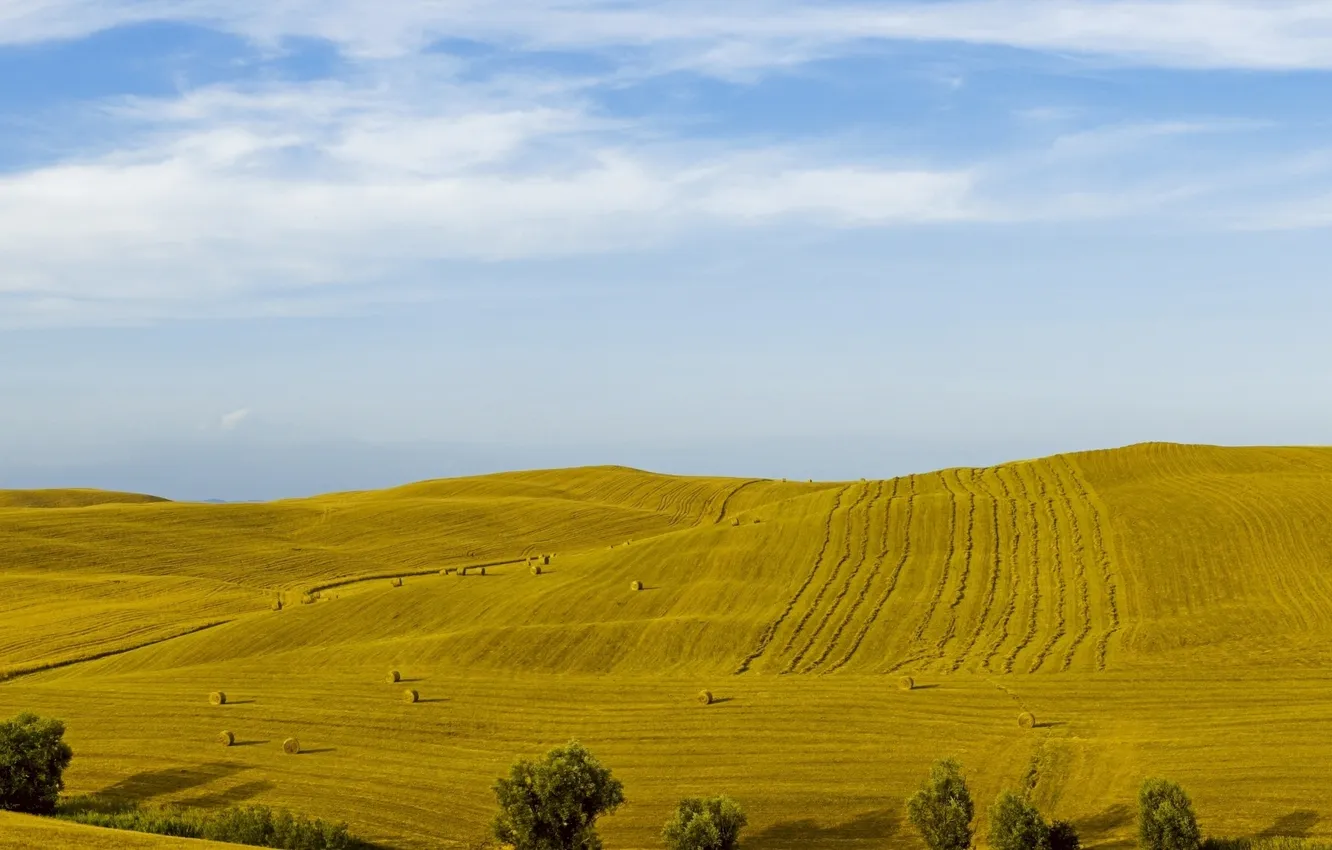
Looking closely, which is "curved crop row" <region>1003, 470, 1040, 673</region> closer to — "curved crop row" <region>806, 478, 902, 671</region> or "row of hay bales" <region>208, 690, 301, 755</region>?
"curved crop row" <region>806, 478, 902, 671</region>

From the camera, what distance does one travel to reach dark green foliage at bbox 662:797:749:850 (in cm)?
3409

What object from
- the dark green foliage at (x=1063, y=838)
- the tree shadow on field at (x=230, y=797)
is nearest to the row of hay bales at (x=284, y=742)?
the tree shadow on field at (x=230, y=797)

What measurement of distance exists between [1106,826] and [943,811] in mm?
5604

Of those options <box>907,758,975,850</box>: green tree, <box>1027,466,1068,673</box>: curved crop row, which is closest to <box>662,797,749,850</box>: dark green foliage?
<box>907,758,975,850</box>: green tree

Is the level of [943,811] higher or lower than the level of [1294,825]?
higher

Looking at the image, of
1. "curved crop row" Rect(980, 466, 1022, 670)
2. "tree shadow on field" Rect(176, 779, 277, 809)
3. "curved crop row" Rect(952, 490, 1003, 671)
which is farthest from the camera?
"curved crop row" Rect(980, 466, 1022, 670)

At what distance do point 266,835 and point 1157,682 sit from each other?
3546cm

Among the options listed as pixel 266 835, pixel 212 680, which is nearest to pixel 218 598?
pixel 212 680

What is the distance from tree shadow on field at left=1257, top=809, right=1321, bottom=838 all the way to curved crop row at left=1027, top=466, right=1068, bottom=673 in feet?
51.5

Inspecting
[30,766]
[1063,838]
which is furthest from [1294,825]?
[30,766]

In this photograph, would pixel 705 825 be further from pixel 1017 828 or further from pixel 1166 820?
pixel 1166 820

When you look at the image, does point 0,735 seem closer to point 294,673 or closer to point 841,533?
point 294,673

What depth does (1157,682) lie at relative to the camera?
49125mm

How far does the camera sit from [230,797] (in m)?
40.0
